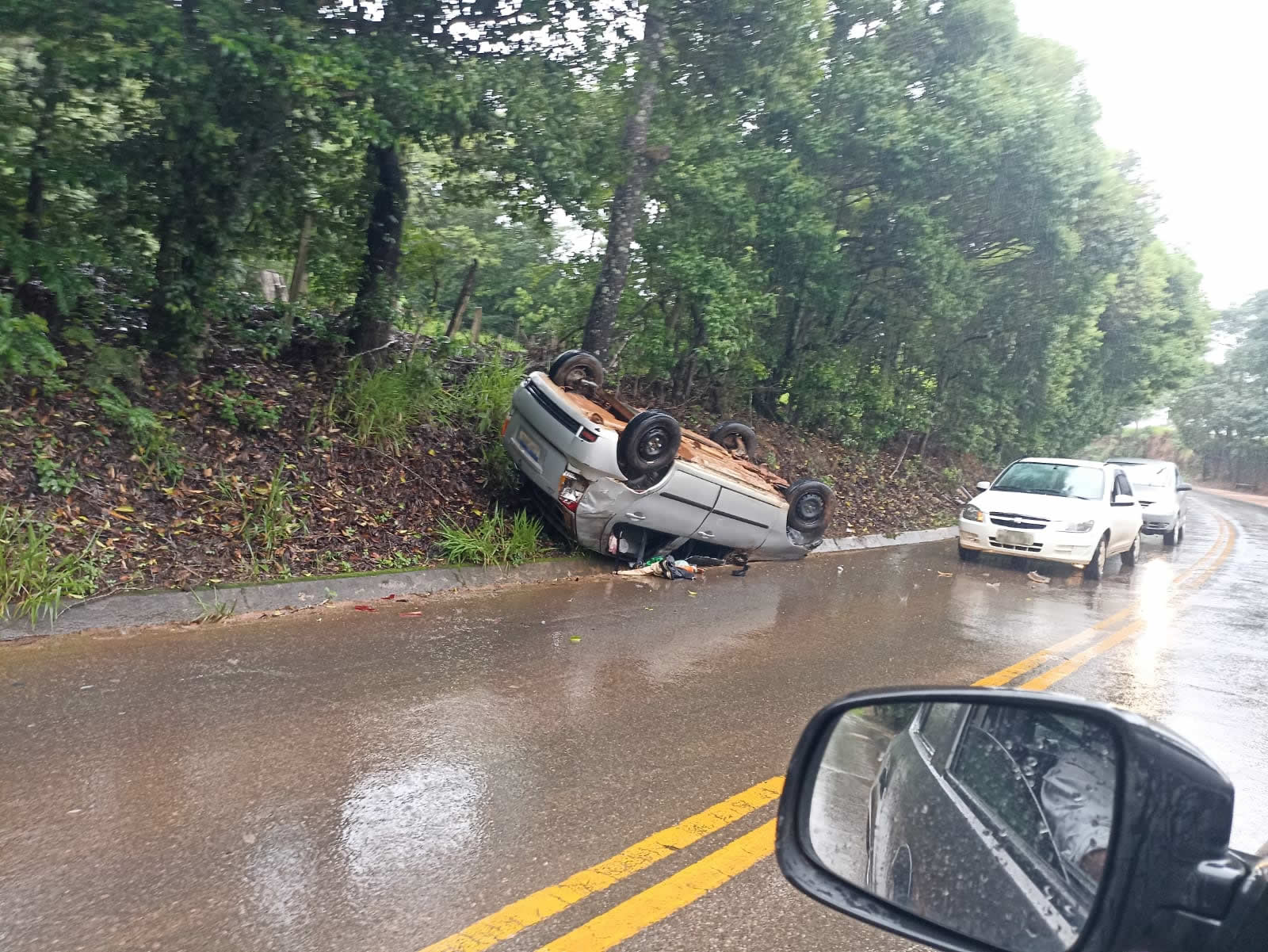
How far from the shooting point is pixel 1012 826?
5.67 feet

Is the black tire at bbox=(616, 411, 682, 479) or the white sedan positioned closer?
the black tire at bbox=(616, 411, 682, 479)

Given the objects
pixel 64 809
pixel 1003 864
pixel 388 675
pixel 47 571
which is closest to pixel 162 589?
pixel 47 571

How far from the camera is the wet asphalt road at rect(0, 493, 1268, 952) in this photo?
10.6 feet

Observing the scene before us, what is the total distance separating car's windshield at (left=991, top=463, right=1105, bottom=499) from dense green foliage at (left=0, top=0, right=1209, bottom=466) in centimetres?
343

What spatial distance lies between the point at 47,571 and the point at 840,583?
7727 millimetres

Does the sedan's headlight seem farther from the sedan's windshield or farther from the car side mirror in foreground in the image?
the car side mirror in foreground

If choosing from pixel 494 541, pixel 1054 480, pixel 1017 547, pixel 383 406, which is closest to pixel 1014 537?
pixel 1017 547

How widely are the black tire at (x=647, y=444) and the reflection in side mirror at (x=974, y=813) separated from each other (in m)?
6.41

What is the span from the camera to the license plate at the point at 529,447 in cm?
901

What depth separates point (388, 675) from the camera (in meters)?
5.83

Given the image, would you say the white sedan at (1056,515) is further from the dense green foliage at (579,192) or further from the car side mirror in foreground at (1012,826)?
the car side mirror in foreground at (1012,826)

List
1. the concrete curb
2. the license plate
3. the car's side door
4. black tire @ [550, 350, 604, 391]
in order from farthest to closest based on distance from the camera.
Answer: the car's side door
black tire @ [550, 350, 604, 391]
the license plate
the concrete curb

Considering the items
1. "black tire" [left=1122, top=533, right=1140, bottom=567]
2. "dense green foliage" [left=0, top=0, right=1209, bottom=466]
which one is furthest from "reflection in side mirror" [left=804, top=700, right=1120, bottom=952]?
"black tire" [left=1122, top=533, right=1140, bottom=567]

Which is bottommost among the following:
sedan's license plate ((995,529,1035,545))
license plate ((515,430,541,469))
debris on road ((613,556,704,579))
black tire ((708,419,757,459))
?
debris on road ((613,556,704,579))
